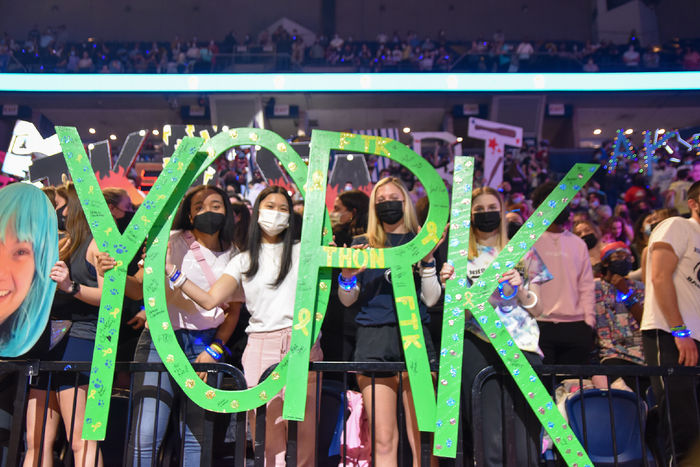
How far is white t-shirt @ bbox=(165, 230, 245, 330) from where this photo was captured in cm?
323

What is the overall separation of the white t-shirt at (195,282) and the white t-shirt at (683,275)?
7.57 feet

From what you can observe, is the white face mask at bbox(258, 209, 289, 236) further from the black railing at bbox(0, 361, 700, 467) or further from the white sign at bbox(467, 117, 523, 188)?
the white sign at bbox(467, 117, 523, 188)

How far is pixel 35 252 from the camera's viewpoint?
310 centimetres

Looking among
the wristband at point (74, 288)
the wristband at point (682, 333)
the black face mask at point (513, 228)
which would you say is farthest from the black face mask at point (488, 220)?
the wristband at point (74, 288)

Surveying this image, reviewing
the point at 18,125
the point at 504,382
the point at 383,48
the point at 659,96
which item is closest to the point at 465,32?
the point at 383,48

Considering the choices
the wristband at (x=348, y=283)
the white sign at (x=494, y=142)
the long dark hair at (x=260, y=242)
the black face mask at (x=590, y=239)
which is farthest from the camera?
the white sign at (x=494, y=142)

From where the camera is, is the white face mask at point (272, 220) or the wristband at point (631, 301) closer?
the white face mask at point (272, 220)

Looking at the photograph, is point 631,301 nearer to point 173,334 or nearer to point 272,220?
point 272,220

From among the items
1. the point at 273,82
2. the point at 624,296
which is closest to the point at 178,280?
the point at 624,296

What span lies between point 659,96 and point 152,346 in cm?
2021

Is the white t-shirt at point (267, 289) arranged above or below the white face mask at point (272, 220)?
below

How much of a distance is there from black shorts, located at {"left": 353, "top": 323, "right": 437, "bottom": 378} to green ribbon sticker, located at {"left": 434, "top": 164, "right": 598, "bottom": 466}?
302mm

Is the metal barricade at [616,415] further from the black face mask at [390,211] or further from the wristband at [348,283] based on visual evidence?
the black face mask at [390,211]

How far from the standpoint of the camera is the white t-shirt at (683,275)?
10.8 ft
